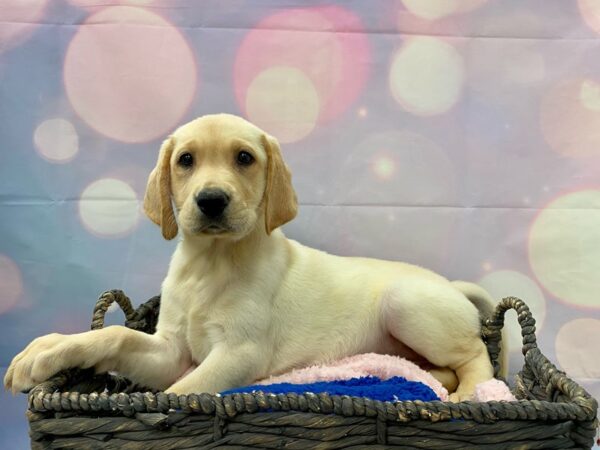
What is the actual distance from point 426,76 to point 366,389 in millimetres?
1569

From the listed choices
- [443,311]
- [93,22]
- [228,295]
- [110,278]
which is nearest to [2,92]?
[93,22]

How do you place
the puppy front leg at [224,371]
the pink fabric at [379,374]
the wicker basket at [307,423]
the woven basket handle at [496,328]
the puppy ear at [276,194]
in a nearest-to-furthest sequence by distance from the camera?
the wicker basket at [307,423], the puppy front leg at [224,371], the pink fabric at [379,374], the puppy ear at [276,194], the woven basket handle at [496,328]

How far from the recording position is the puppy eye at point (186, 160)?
5.92ft

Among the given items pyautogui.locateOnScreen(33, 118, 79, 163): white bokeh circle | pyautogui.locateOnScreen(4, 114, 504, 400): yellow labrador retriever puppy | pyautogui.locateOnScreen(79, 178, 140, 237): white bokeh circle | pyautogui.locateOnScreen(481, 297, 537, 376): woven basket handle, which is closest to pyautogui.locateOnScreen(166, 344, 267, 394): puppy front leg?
pyautogui.locateOnScreen(4, 114, 504, 400): yellow labrador retriever puppy

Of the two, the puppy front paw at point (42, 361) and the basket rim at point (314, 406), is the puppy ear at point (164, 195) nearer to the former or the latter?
the puppy front paw at point (42, 361)

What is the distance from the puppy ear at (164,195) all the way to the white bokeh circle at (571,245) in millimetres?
1651

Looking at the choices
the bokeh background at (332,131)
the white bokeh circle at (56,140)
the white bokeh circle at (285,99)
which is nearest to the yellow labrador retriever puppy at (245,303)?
the bokeh background at (332,131)

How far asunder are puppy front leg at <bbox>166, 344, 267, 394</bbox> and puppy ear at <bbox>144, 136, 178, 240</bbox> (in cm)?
45

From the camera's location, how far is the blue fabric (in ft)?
4.87

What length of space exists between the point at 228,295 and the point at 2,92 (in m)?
1.55

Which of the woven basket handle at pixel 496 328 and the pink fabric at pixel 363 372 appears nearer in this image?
the pink fabric at pixel 363 372

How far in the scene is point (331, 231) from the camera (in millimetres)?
2566

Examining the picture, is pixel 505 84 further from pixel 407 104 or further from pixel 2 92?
pixel 2 92

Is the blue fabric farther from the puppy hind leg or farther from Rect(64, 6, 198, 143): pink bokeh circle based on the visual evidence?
Rect(64, 6, 198, 143): pink bokeh circle
